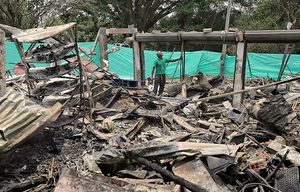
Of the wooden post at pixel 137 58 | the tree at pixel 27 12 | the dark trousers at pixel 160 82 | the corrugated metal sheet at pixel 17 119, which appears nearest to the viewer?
the corrugated metal sheet at pixel 17 119

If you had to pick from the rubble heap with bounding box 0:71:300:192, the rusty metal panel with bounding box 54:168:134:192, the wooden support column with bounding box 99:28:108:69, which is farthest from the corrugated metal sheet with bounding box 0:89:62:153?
the wooden support column with bounding box 99:28:108:69

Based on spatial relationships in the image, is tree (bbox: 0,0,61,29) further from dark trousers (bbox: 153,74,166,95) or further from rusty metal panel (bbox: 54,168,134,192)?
rusty metal panel (bbox: 54,168,134,192)

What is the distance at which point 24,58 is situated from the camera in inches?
280

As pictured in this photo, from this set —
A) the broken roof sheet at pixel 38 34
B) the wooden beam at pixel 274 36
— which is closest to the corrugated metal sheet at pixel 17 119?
the broken roof sheet at pixel 38 34

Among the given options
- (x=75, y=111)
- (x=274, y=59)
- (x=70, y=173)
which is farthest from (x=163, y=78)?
(x=70, y=173)

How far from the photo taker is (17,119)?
15.9ft

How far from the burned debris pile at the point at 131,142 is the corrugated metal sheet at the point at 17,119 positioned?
0.04 feet

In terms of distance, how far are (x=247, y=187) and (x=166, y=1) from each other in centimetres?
2462

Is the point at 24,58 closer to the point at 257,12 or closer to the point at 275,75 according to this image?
the point at 275,75

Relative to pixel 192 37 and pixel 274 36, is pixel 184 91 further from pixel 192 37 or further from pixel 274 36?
pixel 274 36

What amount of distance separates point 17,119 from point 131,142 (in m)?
2.54

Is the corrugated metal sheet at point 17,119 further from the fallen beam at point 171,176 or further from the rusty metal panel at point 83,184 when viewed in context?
the fallen beam at point 171,176

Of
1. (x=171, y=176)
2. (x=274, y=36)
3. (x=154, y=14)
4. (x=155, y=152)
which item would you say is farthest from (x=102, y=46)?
(x=154, y=14)

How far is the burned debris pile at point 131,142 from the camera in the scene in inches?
186
